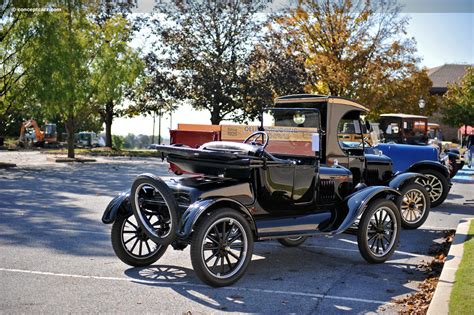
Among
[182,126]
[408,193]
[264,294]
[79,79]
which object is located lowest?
[264,294]

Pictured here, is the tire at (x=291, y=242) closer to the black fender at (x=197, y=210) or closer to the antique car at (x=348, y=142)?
the antique car at (x=348, y=142)

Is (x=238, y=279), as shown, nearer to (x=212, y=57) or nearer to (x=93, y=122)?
(x=212, y=57)

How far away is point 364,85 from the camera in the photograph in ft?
106

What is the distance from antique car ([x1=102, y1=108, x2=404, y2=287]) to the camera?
19.3 ft

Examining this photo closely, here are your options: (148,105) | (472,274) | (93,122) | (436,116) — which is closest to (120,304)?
(472,274)

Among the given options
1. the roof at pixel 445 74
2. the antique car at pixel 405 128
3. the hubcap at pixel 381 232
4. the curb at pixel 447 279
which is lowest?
the curb at pixel 447 279

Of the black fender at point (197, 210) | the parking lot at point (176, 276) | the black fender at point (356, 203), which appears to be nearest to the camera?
the parking lot at point (176, 276)

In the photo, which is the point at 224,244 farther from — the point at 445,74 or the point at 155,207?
Result: the point at 445,74

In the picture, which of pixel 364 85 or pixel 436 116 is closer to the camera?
pixel 364 85

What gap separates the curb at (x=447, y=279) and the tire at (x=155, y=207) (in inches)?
102

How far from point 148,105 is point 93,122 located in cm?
2331

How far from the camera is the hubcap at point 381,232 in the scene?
23.5 ft

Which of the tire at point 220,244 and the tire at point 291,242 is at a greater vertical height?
the tire at point 220,244

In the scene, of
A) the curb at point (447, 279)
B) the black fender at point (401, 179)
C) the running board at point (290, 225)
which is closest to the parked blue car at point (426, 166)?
the black fender at point (401, 179)
